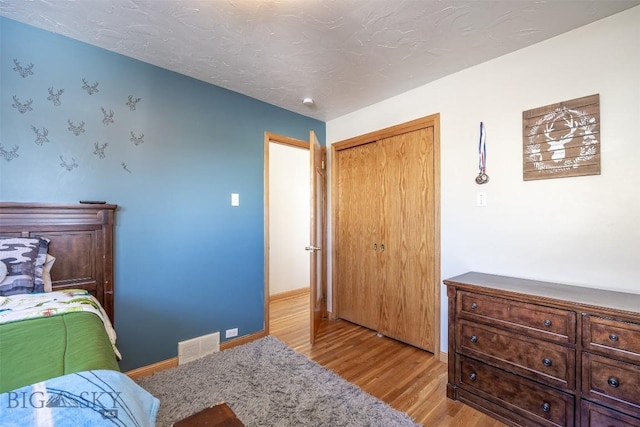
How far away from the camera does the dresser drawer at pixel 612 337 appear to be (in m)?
1.25

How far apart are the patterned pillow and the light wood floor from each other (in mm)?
1943

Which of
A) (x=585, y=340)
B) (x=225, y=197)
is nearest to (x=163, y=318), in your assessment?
(x=225, y=197)

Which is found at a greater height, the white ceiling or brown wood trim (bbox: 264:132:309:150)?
the white ceiling

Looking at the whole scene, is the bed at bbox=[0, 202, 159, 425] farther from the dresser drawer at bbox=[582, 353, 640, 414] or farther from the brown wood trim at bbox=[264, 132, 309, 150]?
→ the dresser drawer at bbox=[582, 353, 640, 414]

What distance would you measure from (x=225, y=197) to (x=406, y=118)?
6.18 feet

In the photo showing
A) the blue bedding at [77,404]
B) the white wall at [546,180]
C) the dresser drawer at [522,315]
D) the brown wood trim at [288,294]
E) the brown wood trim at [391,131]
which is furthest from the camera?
the brown wood trim at [288,294]

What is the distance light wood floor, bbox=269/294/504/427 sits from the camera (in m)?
1.71

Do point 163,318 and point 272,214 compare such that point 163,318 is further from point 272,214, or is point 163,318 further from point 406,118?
point 406,118

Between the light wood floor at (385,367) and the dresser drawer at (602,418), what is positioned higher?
the dresser drawer at (602,418)

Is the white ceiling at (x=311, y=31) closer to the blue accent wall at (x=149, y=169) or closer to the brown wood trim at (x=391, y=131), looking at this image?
the blue accent wall at (x=149, y=169)

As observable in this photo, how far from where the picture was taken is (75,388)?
669mm

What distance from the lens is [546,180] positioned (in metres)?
1.83

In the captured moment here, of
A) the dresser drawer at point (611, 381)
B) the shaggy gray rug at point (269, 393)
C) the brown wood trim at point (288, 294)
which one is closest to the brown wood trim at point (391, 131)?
the dresser drawer at point (611, 381)

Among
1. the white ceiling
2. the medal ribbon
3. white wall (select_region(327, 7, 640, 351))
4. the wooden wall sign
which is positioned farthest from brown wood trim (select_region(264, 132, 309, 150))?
the wooden wall sign
